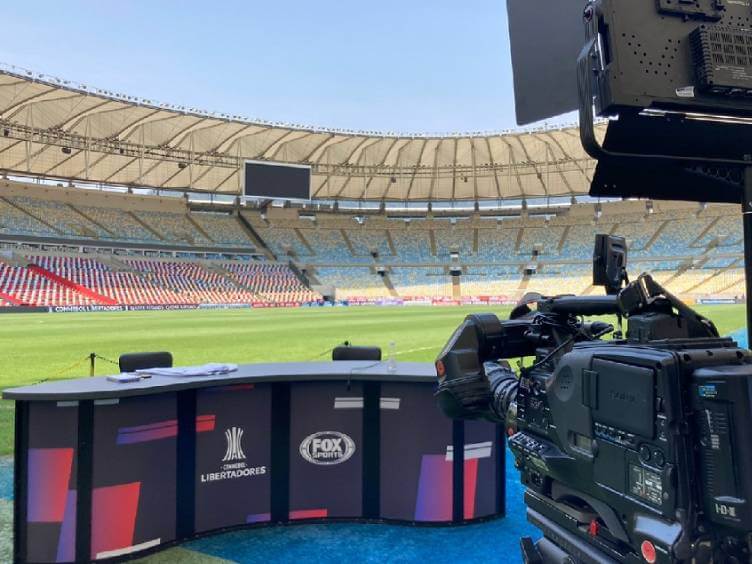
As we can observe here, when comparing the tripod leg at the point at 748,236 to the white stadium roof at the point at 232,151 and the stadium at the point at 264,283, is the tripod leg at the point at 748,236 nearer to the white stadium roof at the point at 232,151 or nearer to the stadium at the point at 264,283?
the stadium at the point at 264,283

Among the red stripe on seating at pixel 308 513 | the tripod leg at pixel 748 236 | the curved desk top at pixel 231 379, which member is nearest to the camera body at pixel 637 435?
the tripod leg at pixel 748 236

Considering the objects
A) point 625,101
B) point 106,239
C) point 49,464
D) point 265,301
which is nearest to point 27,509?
point 49,464

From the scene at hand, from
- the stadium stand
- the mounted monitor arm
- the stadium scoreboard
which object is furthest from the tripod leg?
the stadium scoreboard

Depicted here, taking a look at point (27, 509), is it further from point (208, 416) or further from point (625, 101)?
point (625, 101)

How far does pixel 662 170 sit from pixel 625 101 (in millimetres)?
499

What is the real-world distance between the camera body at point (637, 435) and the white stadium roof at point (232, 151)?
33.0 m

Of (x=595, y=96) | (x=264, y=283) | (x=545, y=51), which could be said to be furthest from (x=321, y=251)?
(x=595, y=96)

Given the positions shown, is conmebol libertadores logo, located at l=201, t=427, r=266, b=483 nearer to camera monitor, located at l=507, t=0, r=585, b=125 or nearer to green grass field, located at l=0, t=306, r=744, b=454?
camera monitor, located at l=507, t=0, r=585, b=125

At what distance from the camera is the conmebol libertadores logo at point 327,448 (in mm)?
3902

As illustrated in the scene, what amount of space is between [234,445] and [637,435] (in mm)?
3120

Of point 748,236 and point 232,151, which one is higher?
point 232,151

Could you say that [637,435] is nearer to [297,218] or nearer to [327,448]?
[327,448]

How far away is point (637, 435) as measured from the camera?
4.34ft

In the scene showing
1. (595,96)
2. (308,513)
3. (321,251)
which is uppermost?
(321,251)
